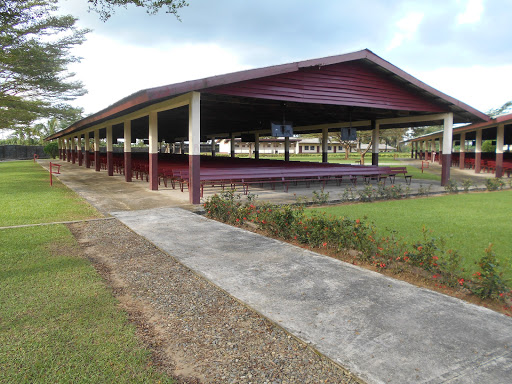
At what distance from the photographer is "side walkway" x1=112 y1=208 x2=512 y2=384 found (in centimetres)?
252

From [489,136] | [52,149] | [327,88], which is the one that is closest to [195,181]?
[327,88]

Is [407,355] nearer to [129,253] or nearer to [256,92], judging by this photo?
[129,253]

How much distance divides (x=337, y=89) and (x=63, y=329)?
11.8 m

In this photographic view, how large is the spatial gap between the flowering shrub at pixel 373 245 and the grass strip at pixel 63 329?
10.3 ft

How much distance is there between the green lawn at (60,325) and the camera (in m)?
2.46

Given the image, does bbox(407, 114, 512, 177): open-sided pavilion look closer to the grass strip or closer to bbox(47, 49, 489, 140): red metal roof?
bbox(47, 49, 489, 140): red metal roof

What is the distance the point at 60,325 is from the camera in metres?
3.10

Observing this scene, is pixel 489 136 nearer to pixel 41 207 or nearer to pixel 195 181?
pixel 195 181

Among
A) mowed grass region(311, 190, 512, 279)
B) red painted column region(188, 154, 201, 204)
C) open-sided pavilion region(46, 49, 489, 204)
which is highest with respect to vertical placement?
open-sided pavilion region(46, 49, 489, 204)

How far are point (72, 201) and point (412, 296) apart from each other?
9.75 m

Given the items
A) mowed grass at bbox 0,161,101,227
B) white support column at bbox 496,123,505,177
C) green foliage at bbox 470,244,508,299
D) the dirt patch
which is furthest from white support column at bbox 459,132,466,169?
the dirt patch

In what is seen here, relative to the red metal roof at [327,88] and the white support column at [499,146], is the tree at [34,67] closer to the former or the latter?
the red metal roof at [327,88]

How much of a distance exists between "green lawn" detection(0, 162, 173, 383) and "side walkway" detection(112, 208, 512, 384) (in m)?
1.18

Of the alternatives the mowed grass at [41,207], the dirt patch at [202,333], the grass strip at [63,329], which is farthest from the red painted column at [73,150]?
the dirt patch at [202,333]
